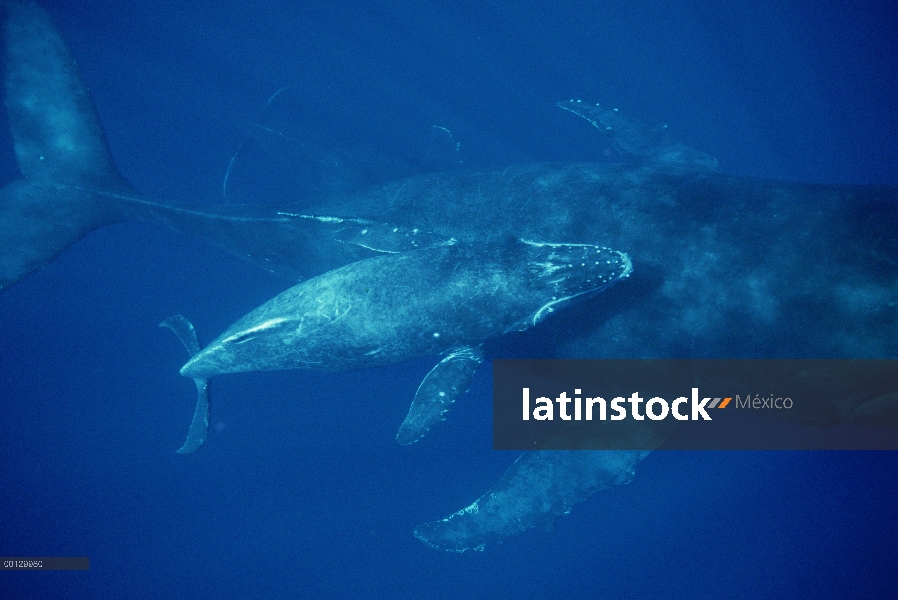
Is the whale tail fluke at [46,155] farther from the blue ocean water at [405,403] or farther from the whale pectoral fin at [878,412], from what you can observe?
the whale pectoral fin at [878,412]

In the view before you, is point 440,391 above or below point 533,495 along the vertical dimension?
above

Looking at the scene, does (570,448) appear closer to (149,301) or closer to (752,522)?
(752,522)

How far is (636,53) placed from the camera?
58.3 ft

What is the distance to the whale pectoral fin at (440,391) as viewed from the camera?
6793 mm

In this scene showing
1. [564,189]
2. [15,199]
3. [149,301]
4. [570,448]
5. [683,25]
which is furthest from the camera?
[683,25]

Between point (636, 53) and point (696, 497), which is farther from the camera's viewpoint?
point (636, 53)

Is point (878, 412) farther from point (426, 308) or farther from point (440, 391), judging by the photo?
point (426, 308)

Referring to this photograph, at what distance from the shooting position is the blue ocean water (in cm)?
1203

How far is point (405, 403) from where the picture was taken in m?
12.4

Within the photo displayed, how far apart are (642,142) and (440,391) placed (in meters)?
7.30

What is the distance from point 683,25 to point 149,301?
21.9 m

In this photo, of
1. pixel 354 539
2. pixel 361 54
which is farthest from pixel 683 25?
pixel 354 539

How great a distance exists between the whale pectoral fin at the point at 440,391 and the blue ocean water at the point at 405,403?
18.5 ft

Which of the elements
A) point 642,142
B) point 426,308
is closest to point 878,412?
point 426,308
